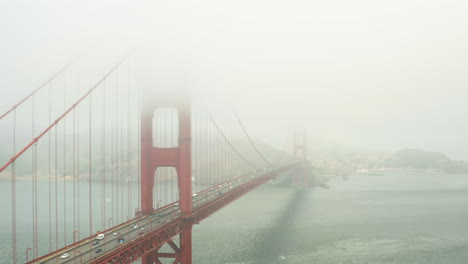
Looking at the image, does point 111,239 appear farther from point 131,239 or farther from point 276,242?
point 276,242

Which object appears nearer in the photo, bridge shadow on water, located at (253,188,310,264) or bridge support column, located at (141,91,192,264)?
bridge support column, located at (141,91,192,264)

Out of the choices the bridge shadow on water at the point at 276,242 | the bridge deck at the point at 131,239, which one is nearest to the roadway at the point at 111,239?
the bridge deck at the point at 131,239

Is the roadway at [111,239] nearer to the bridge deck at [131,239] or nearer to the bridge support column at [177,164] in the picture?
the bridge deck at [131,239]

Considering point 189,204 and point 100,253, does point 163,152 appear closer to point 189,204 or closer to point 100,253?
point 189,204

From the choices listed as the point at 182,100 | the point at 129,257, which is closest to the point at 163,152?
the point at 182,100

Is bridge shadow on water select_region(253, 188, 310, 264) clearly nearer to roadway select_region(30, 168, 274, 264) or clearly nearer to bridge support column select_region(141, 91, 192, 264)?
bridge support column select_region(141, 91, 192, 264)

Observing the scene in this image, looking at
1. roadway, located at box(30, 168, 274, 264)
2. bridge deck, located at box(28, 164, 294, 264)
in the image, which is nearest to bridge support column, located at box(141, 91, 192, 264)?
bridge deck, located at box(28, 164, 294, 264)

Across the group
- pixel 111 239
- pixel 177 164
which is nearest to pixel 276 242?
pixel 177 164
